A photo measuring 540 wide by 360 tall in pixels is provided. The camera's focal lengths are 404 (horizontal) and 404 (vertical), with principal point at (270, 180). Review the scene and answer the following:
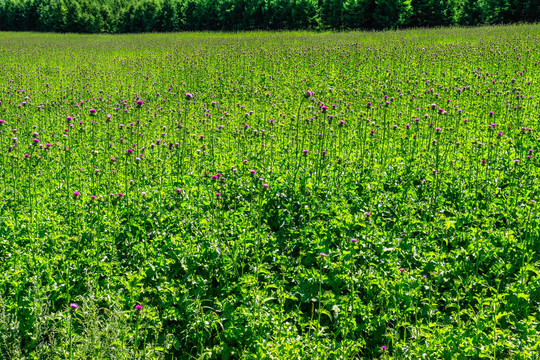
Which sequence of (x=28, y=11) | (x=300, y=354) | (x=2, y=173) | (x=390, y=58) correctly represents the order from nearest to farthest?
(x=300, y=354) < (x=2, y=173) < (x=390, y=58) < (x=28, y=11)

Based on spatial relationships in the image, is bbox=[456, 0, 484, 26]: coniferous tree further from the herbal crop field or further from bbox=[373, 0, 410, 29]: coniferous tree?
the herbal crop field

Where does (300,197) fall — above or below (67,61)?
below

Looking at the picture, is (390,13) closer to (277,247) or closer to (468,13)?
(468,13)

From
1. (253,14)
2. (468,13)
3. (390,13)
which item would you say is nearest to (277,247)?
(390,13)

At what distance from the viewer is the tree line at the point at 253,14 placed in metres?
28.4

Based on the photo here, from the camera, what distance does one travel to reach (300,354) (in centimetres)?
266

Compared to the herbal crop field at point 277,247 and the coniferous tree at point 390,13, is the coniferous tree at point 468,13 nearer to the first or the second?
the coniferous tree at point 390,13

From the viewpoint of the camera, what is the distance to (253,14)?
3781cm

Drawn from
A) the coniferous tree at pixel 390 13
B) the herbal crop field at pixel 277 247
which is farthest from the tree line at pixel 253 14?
the herbal crop field at pixel 277 247

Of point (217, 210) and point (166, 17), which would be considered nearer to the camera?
point (217, 210)

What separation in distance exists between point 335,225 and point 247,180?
4.26 ft

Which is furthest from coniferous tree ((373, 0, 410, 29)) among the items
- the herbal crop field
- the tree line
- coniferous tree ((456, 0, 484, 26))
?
the herbal crop field

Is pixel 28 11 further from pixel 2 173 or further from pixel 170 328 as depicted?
pixel 170 328

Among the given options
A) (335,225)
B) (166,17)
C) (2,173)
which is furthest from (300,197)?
(166,17)
